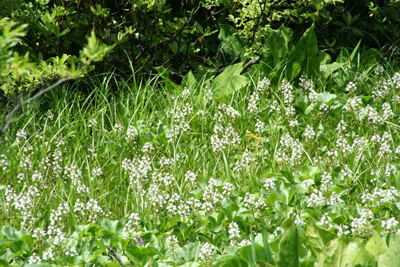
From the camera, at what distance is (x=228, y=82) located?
386 centimetres

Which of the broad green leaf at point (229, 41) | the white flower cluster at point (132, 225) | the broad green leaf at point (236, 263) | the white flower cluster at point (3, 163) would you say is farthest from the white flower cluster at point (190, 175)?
the broad green leaf at point (229, 41)

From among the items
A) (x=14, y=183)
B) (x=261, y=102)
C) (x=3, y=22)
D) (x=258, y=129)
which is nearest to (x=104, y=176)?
(x=14, y=183)

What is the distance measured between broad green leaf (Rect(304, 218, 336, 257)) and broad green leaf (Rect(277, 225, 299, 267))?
0.20m

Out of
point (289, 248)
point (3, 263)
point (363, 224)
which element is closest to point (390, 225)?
point (363, 224)

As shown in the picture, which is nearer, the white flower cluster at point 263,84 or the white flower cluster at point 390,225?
the white flower cluster at point 390,225

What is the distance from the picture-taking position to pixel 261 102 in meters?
3.64

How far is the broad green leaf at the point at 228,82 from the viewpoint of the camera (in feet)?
12.4

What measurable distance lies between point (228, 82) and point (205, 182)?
1592 millimetres

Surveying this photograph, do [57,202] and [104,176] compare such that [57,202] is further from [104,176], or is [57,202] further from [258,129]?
[258,129]

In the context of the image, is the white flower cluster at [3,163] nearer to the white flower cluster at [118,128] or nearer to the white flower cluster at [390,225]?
the white flower cluster at [118,128]

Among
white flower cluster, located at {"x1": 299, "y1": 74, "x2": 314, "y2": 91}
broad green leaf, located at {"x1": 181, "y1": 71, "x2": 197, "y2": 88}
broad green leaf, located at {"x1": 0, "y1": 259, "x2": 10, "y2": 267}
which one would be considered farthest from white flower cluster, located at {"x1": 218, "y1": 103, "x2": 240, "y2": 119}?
broad green leaf, located at {"x1": 0, "y1": 259, "x2": 10, "y2": 267}

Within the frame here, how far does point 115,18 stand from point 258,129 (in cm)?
205

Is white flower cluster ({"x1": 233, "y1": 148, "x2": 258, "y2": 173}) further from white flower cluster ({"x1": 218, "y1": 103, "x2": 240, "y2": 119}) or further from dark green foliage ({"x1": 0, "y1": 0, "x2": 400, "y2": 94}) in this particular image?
dark green foliage ({"x1": 0, "y1": 0, "x2": 400, "y2": 94})

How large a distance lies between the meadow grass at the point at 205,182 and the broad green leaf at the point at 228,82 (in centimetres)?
8
